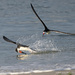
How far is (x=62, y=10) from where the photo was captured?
27.6m

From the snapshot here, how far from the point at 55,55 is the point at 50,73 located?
3.32 meters

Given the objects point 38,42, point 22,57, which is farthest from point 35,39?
point 22,57

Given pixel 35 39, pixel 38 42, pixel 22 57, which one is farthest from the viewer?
→ pixel 35 39

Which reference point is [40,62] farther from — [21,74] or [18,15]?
[18,15]

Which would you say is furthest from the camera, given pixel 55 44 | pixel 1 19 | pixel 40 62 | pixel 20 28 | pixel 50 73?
pixel 1 19

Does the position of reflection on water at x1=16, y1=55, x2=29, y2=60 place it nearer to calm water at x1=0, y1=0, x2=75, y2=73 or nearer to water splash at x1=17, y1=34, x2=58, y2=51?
calm water at x1=0, y1=0, x2=75, y2=73

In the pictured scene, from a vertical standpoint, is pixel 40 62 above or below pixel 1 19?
above

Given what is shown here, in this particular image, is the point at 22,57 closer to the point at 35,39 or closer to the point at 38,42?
the point at 38,42

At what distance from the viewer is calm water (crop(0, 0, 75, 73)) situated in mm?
10883

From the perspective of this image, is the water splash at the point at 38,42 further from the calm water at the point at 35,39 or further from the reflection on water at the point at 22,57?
the reflection on water at the point at 22,57

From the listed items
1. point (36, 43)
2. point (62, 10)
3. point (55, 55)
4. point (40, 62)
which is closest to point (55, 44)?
point (36, 43)

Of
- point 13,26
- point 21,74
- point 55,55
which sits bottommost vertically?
point 13,26

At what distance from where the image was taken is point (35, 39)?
16188 mm

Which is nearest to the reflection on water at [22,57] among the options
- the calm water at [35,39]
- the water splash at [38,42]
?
the calm water at [35,39]
